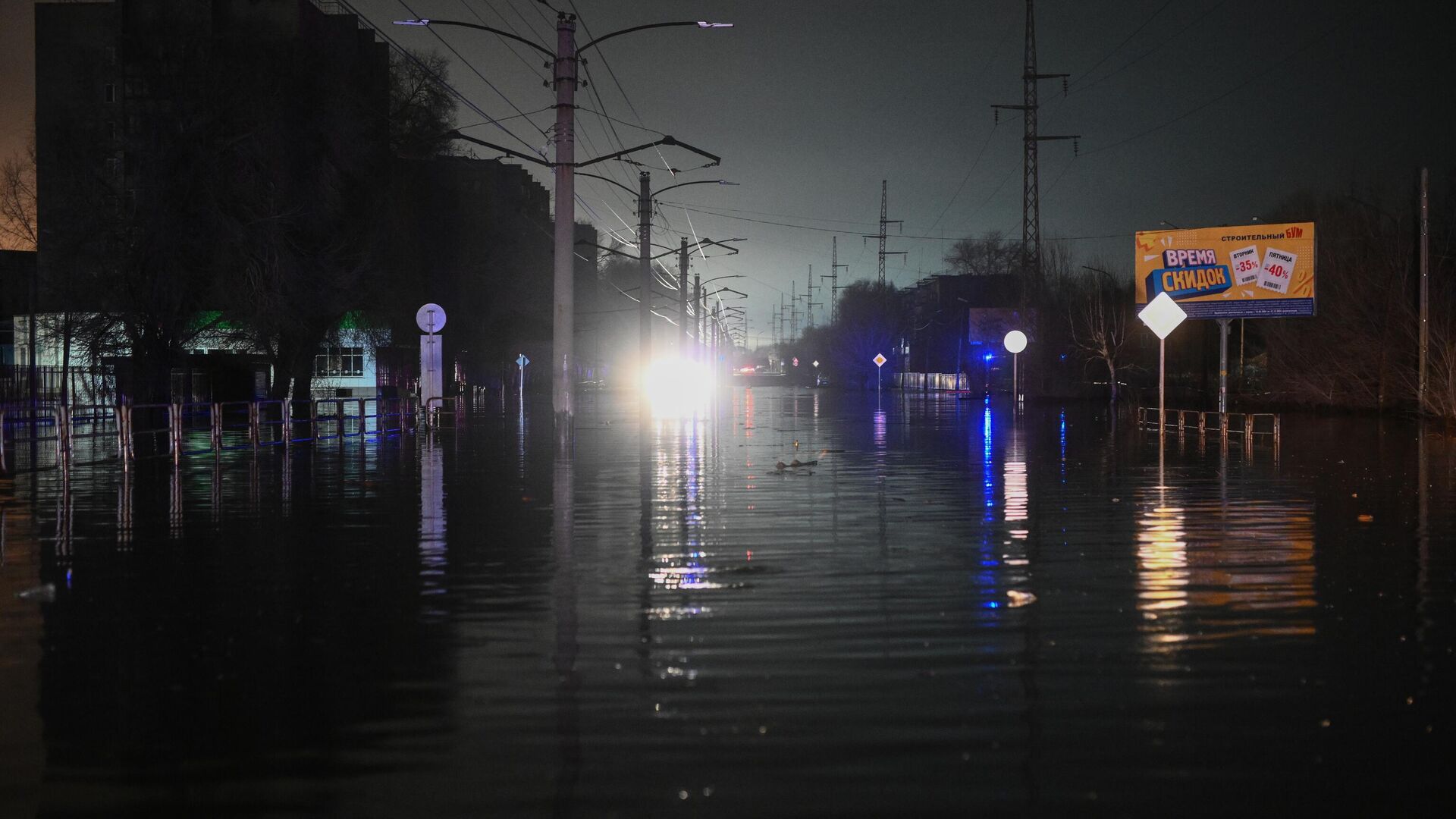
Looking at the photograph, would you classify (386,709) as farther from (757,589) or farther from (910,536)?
(910,536)

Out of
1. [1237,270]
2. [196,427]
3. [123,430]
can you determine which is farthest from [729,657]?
[1237,270]

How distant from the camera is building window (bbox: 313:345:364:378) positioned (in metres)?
60.5

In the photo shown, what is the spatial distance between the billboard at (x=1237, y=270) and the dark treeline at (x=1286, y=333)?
3830mm

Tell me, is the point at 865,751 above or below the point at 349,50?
below

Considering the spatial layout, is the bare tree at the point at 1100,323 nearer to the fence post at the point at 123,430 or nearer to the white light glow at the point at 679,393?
the white light glow at the point at 679,393

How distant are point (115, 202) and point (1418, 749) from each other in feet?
128

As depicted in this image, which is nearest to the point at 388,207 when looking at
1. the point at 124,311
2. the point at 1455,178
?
the point at 124,311

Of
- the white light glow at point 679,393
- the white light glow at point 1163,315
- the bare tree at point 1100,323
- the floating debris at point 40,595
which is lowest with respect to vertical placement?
the floating debris at point 40,595

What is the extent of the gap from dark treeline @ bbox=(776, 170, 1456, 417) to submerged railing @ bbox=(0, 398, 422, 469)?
3242cm

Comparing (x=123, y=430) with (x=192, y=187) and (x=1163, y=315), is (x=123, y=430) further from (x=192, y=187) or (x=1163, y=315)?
(x=1163, y=315)

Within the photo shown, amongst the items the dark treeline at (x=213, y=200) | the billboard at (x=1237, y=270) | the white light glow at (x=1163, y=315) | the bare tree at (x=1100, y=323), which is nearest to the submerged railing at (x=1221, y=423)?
the white light glow at (x=1163, y=315)

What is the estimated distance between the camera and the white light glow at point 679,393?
48.4 metres

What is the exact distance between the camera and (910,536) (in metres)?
12.3

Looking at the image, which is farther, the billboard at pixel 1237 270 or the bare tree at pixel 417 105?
the bare tree at pixel 417 105
